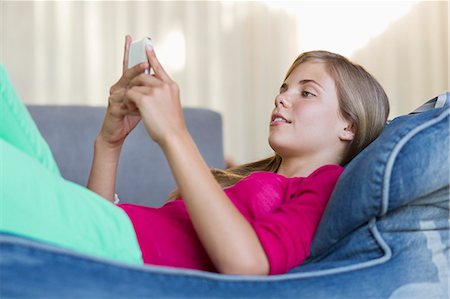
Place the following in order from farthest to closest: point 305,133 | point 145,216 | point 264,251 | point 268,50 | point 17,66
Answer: point 268,50 → point 17,66 → point 305,133 → point 145,216 → point 264,251

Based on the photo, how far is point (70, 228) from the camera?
0.87 meters

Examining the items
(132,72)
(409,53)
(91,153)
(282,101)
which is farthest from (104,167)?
(409,53)

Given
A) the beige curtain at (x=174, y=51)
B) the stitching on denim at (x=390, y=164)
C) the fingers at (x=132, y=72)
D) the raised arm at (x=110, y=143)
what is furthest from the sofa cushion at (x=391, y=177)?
the beige curtain at (x=174, y=51)

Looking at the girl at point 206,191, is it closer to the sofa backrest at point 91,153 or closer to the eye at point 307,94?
the eye at point 307,94

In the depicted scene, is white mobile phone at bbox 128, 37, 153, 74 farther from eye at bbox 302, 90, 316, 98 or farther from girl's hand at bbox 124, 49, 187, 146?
eye at bbox 302, 90, 316, 98

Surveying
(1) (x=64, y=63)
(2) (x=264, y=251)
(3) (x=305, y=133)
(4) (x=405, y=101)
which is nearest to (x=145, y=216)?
(2) (x=264, y=251)

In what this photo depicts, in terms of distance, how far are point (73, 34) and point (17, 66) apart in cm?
37

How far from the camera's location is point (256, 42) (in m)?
3.92

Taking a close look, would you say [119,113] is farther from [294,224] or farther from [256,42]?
[256,42]

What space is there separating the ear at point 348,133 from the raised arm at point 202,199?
570 mm

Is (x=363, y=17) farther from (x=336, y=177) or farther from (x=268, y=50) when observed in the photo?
(x=336, y=177)

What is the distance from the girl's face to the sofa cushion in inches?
14.8

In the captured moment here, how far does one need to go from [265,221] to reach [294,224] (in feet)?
0.16

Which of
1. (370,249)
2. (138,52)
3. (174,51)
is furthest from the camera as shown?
(174,51)
